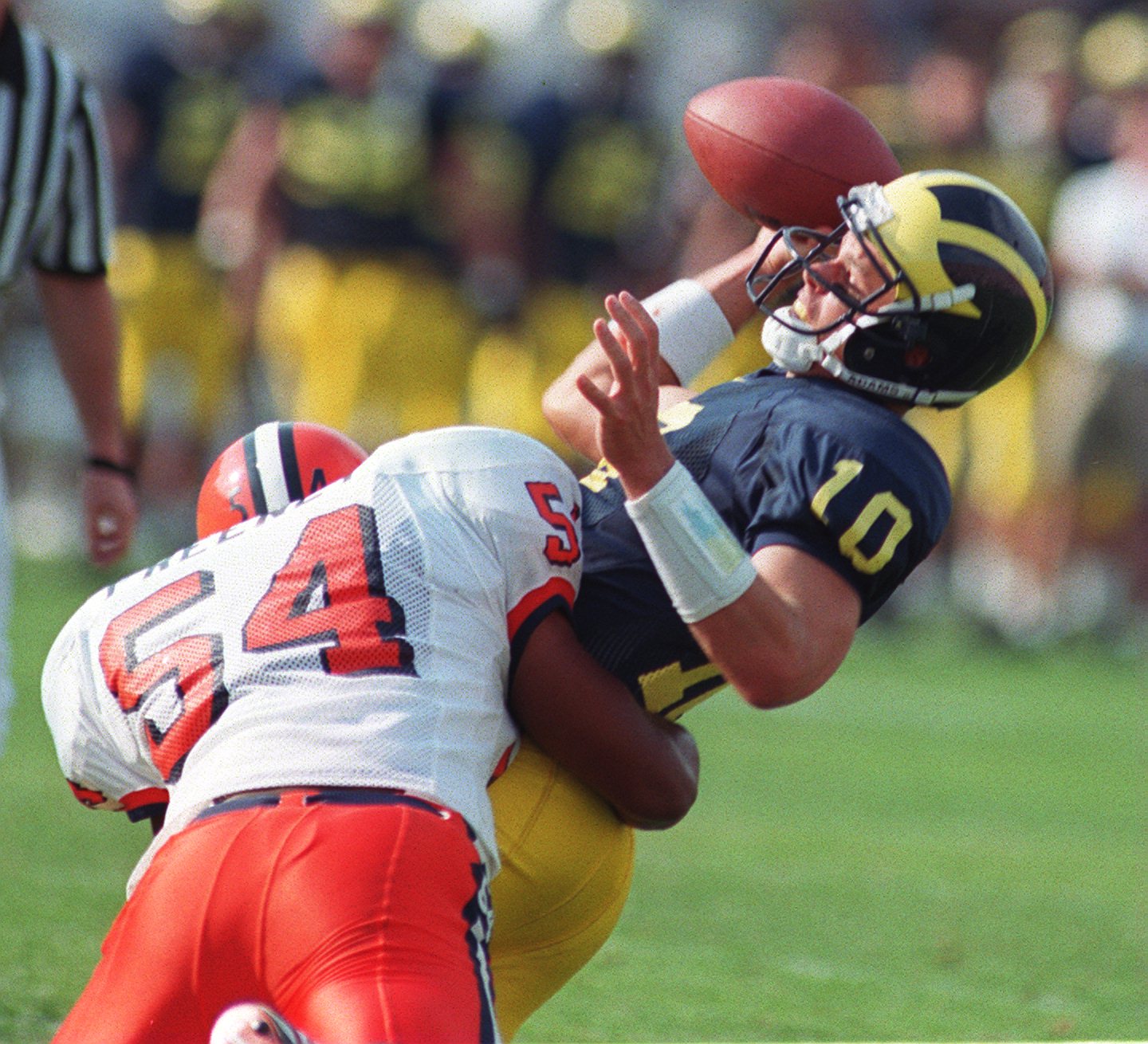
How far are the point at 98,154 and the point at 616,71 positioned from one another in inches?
237

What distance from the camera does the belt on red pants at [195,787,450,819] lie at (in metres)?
2.20

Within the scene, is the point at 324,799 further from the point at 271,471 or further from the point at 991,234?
the point at 991,234

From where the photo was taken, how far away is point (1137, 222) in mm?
Result: 9086

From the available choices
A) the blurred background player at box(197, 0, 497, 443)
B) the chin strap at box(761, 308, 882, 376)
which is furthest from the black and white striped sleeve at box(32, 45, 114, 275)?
the blurred background player at box(197, 0, 497, 443)

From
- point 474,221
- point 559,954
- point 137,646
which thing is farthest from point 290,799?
point 474,221

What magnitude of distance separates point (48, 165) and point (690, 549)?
83.2 inches

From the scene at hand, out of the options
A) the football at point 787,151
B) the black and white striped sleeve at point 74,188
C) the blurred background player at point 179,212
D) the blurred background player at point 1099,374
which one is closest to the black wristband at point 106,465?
the black and white striped sleeve at point 74,188

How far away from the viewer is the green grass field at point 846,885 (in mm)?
3459

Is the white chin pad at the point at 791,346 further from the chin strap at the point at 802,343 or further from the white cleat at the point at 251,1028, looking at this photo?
the white cleat at the point at 251,1028

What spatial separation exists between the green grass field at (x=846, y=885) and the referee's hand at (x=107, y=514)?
706 millimetres

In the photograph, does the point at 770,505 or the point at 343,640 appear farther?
the point at 770,505

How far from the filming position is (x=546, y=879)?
8.26 feet

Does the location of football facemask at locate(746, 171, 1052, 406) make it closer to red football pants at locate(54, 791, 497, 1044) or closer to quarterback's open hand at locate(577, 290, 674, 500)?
quarterback's open hand at locate(577, 290, 674, 500)

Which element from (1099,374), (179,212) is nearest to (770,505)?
(1099,374)
